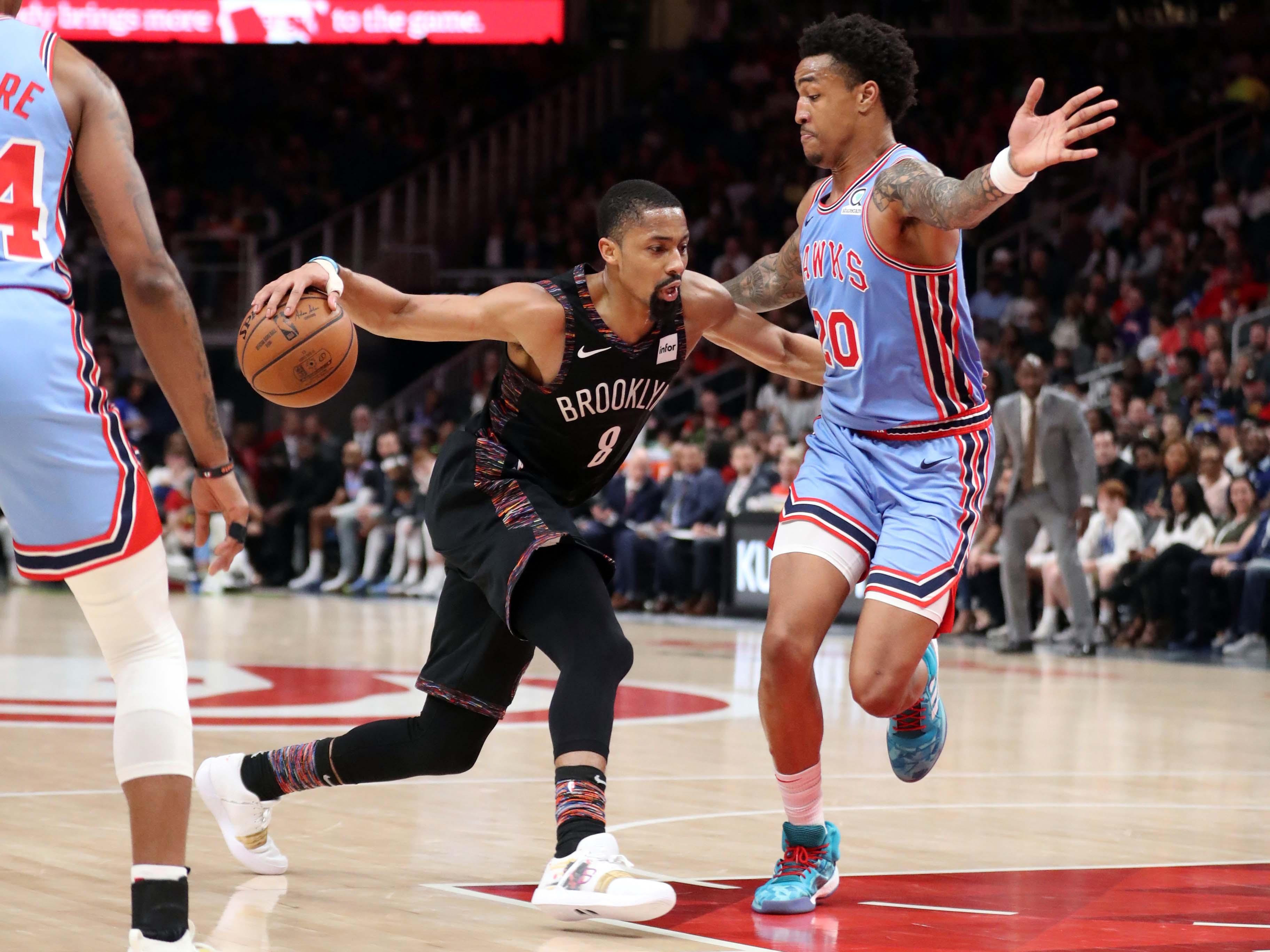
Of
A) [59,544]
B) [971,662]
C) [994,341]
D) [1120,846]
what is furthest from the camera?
[994,341]

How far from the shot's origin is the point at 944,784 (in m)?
6.39

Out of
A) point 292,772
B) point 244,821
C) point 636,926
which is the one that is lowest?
point 636,926

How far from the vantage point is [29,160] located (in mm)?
3152

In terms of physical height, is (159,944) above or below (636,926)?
above

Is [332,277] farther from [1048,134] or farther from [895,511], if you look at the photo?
[1048,134]

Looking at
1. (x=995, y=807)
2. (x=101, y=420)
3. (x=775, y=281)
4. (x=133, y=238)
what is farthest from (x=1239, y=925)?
(x=133, y=238)

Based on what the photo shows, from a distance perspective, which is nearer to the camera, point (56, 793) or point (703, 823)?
point (703, 823)

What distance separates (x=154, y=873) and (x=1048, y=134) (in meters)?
2.68

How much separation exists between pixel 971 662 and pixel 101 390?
8.93m

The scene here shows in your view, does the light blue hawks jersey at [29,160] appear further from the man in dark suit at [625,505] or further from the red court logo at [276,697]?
the man in dark suit at [625,505]

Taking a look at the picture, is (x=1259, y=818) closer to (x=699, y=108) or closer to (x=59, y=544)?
(x=59, y=544)

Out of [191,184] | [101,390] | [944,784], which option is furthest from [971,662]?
[191,184]

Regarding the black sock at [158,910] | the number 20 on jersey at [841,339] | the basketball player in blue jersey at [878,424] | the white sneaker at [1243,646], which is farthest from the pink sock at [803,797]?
the white sneaker at [1243,646]

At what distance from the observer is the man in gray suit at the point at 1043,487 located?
11727mm
